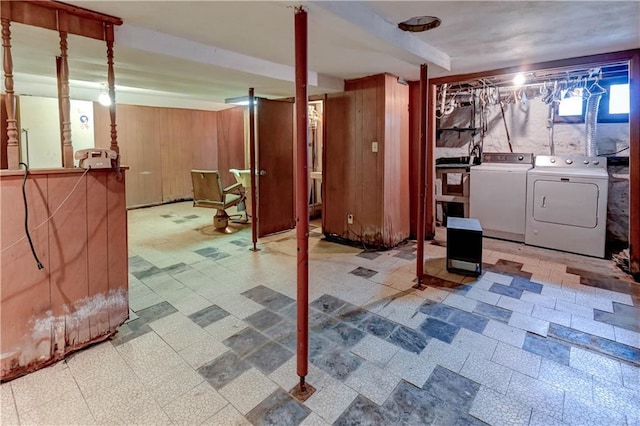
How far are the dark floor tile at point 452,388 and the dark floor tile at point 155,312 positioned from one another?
1894mm

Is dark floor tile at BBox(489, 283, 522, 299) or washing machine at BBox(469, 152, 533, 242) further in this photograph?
washing machine at BBox(469, 152, 533, 242)

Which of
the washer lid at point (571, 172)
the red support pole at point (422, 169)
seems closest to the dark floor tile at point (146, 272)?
the red support pole at point (422, 169)

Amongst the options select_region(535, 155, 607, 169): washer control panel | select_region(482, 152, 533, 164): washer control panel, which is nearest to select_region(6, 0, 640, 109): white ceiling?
select_region(535, 155, 607, 169): washer control panel

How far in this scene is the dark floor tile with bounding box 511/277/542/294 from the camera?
305 cm

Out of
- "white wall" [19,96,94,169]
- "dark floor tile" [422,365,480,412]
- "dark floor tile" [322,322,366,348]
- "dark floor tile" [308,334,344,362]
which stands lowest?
"dark floor tile" [422,365,480,412]

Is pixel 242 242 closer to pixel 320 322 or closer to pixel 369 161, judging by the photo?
pixel 369 161

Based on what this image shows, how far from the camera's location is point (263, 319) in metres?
2.54

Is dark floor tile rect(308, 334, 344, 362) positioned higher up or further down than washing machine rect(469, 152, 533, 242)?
further down

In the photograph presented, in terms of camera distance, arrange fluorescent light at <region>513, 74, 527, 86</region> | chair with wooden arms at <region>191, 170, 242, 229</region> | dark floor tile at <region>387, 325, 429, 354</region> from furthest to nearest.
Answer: chair with wooden arms at <region>191, 170, 242, 229</region>, fluorescent light at <region>513, 74, 527, 86</region>, dark floor tile at <region>387, 325, 429, 354</region>

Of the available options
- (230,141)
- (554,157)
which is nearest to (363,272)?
(554,157)

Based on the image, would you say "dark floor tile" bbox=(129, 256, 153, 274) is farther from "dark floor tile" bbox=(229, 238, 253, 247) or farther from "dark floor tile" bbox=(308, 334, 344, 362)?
"dark floor tile" bbox=(308, 334, 344, 362)

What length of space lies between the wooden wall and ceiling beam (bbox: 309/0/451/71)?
17.9 ft

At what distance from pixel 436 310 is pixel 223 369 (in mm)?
1606

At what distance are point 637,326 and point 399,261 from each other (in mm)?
1951
